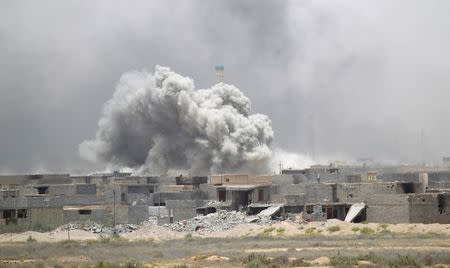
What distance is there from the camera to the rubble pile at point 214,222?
5952 cm

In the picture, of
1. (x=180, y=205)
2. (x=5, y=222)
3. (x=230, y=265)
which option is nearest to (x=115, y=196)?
(x=180, y=205)

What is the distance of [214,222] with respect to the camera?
60.7 meters

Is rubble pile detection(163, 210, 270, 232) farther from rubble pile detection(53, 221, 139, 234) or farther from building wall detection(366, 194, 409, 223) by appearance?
building wall detection(366, 194, 409, 223)

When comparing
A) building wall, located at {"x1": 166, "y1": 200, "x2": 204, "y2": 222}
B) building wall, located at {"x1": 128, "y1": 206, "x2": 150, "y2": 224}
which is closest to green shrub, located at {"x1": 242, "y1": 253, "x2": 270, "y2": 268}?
building wall, located at {"x1": 128, "y1": 206, "x2": 150, "y2": 224}

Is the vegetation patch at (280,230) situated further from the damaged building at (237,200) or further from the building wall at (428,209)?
the building wall at (428,209)

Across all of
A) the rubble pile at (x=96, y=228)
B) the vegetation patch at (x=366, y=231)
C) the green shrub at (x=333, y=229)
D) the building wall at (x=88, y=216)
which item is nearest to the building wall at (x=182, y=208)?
the rubble pile at (x=96, y=228)

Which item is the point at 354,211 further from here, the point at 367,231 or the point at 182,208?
the point at 182,208

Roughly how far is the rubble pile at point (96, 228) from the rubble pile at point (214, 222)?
252 cm

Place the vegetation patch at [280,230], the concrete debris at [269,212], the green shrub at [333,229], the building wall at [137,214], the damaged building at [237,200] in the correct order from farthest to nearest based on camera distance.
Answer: the concrete debris at [269,212] < the building wall at [137,214] < the damaged building at [237,200] < the vegetation patch at [280,230] < the green shrub at [333,229]

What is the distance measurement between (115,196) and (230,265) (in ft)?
83.3

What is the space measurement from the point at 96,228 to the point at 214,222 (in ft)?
23.9

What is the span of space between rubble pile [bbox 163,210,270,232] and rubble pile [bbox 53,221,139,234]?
2.52 metres

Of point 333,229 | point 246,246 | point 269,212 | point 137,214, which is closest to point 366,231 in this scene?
point 333,229

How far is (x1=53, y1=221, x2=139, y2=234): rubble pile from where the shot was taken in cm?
5762
